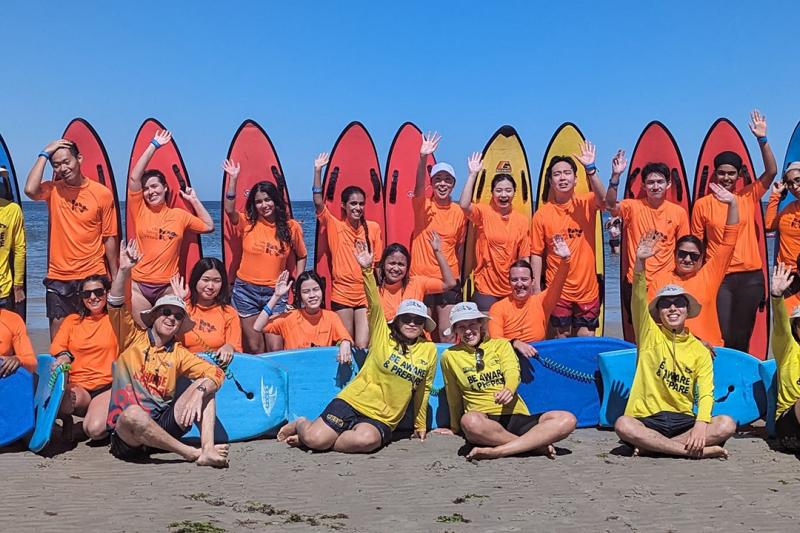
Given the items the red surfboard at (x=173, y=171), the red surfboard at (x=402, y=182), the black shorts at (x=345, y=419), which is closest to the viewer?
the black shorts at (x=345, y=419)

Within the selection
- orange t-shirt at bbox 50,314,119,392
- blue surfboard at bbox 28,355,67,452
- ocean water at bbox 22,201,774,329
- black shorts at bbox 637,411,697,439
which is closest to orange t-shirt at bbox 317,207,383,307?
orange t-shirt at bbox 50,314,119,392

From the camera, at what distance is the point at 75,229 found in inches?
249

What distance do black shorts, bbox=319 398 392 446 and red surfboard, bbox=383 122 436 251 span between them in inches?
107

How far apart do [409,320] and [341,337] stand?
2.75ft

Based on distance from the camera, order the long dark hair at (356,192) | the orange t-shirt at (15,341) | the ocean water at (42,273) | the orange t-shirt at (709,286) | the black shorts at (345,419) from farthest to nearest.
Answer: the ocean water at (42,273)
the long dark hair at (356,192)
the orange t-shirt at (709,286)
the orange t-shirt at (15,341)
the black shorts at (345,419)

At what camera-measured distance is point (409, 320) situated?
5109 millimetres

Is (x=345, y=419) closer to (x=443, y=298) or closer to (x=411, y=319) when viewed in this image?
(x=411, y=319)

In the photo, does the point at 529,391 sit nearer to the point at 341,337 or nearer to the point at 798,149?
the point at 341,337

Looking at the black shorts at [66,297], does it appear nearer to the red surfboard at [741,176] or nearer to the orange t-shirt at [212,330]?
the orange t-shirt at [212,330]

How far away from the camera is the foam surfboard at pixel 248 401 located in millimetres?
5414

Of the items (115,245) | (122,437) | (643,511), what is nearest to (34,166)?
(115,245)

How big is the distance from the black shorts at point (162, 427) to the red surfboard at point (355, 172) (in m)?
2.70

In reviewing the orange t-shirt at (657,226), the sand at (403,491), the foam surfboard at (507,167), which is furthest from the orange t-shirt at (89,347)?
the orange t-shirt at (657,226)

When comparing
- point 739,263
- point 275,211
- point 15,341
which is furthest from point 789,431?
point 15,341
